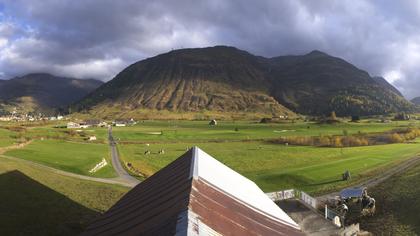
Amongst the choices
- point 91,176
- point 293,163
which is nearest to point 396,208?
point 91,176

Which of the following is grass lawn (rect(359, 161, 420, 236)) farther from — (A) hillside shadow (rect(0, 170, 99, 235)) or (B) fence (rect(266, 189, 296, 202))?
(A) hillside shadow (rect(0, 170, 99, 235))

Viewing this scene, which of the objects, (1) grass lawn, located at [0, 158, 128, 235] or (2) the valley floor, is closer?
(1) grass lawn, located at [0, 158, 128, 235]

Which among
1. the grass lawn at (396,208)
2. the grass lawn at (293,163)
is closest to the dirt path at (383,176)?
the grass lawn at (293,163)

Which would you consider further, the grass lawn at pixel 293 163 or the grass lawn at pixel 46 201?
the grass lawn at pixel 293 163

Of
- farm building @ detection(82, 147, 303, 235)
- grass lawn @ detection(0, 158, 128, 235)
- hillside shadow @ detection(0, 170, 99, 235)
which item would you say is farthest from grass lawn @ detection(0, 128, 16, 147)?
farm building @ detection(82, 147, 303, 235)

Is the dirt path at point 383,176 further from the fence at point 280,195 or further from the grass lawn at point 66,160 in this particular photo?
the grass lawn at point 66,160

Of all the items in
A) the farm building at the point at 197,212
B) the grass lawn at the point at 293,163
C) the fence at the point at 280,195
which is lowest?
the grass lawn at the point at 293,163

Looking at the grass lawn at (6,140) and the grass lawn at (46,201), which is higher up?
the grass lawn at (6,140)

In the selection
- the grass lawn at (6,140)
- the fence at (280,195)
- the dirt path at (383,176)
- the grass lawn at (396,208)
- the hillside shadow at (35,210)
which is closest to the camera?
the hillside shadow at (35,210)
